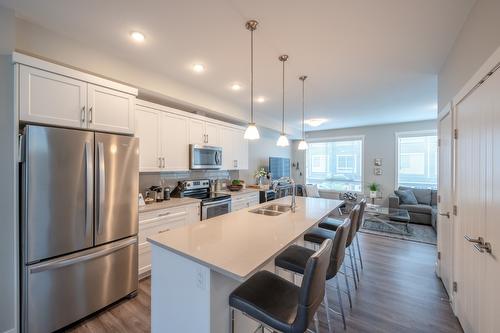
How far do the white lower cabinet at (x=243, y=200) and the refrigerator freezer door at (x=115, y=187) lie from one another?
1.92 metres

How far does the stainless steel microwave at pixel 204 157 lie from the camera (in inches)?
142

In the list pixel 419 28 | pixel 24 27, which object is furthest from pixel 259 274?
pixel 24 27

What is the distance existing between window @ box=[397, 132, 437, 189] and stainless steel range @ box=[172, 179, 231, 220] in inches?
220

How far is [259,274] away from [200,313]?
0.45m

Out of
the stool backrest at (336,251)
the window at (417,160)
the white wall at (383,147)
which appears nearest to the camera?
the stool backrest at (336,251)

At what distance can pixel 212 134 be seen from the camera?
4074 millimetres

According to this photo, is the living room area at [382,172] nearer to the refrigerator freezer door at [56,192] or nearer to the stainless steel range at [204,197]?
the stainless steel range at [204,197]

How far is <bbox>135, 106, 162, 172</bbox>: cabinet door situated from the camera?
2.92m

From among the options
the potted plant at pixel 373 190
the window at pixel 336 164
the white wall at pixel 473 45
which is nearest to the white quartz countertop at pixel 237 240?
the white wall at pixel 473 45

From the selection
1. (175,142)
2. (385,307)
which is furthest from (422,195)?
(175,142)

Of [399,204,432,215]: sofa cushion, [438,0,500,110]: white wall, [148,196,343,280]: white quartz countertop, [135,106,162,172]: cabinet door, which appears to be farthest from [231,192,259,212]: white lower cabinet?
[399,204,432,215]: sofa cushion

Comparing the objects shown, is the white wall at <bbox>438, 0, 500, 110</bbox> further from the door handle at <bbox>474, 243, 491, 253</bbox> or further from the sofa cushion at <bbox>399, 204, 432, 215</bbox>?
the sofa cushion at <bbox>399, 204, 432, 215</bbox>

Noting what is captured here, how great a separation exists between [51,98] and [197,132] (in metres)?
2.06

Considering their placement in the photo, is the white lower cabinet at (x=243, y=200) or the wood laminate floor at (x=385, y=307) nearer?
the wood laminate floor at (x=385, y=307)
